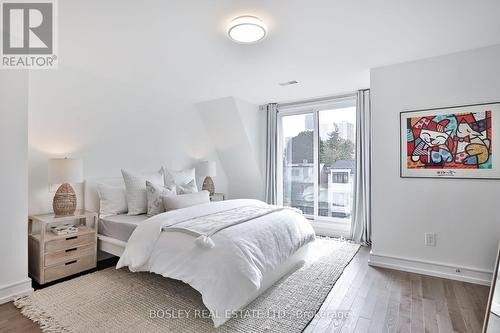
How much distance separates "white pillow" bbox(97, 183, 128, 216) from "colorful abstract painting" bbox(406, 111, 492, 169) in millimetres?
3421

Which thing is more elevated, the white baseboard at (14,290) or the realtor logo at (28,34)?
the realtor logo at (28,34)

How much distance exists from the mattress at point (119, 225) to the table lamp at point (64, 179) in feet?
1.17

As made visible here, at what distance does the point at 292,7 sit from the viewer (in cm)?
196

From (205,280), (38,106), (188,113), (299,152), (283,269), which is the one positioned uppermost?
(188,113)

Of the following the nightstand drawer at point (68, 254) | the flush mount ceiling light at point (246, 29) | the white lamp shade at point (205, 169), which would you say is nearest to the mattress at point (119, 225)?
the nightstand drawer at point (68, 254)

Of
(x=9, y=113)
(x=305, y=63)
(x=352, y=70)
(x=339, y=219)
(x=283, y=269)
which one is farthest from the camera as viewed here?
(x=339, y=219)

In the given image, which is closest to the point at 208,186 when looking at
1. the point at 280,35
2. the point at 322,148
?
the point at 322,148

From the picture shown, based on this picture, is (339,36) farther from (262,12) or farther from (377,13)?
(262,12)

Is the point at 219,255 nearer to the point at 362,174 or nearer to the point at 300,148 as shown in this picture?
the point at 362,174

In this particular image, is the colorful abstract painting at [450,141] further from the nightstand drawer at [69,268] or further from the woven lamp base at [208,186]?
the nightstand drawer at [69,268]

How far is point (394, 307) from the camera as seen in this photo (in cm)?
218

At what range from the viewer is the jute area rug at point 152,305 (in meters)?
1.91

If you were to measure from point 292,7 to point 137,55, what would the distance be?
1.72 m

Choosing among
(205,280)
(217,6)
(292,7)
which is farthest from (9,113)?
(292,7)
